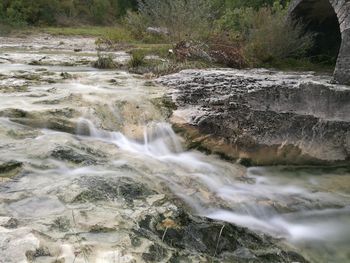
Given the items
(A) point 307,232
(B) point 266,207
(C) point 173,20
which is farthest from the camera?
(C) point 173,20

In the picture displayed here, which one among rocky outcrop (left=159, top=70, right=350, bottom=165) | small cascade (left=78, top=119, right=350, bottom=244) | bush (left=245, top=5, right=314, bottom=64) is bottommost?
small cascade (left=78, top=119, right=350, bottom=244)

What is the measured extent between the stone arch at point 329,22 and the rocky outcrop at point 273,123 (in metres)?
1.86

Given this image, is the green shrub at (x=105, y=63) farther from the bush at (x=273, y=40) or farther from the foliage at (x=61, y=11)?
the foliage at (x=61, y=11)

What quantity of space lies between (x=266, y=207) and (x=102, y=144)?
2.28 metres

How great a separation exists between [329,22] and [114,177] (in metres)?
11.5

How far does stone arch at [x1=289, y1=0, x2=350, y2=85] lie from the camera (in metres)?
9.01

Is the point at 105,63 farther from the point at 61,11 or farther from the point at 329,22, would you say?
the point at 61,11

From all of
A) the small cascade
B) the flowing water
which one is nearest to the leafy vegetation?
the flowing water

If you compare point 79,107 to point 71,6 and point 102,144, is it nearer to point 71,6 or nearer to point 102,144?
point 102,144

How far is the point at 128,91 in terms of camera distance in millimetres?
8039

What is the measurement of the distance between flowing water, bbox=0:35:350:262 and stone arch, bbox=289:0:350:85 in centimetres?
314

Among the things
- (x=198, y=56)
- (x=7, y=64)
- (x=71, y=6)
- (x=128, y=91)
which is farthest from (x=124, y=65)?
(x=71, y=6)

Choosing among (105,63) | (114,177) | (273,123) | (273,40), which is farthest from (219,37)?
(114,177)

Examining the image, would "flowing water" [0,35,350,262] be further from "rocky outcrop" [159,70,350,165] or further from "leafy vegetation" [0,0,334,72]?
"leafy vegetation" [0,0,334,72]
